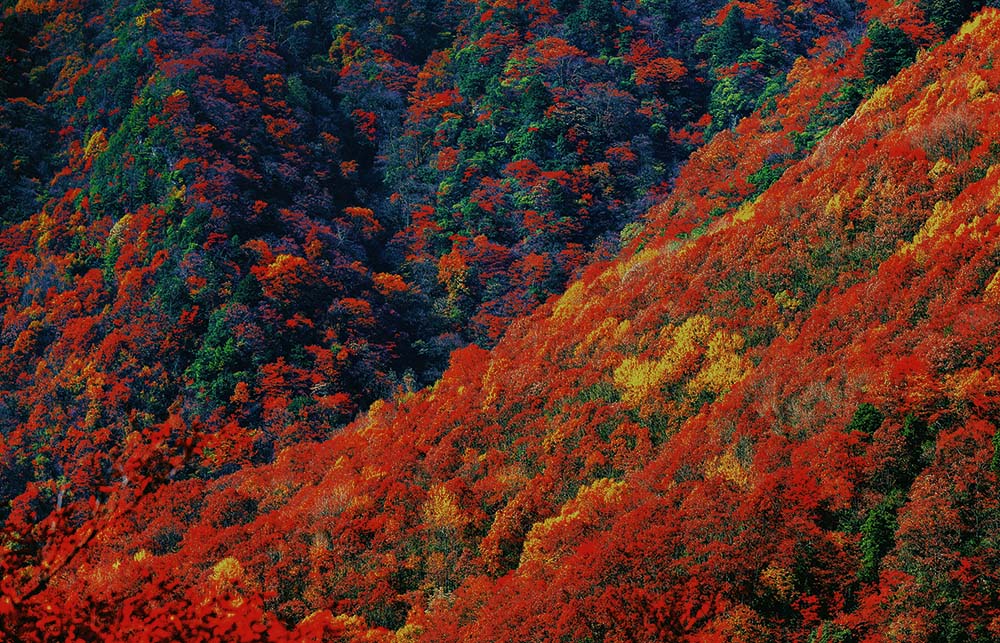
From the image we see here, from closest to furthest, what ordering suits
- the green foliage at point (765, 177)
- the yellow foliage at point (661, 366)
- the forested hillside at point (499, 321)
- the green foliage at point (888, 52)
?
the forested hillside at point (499, 321)
the yellow foliage at point (661, 366)
the green foliage at point (888, 52)
the green foliage at point (765, 177)

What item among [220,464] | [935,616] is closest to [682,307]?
[935,616]

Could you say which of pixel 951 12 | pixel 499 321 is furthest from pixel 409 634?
pixel 951 12

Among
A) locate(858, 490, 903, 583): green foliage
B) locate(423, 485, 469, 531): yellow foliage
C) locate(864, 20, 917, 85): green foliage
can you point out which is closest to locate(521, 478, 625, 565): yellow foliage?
locate(423, 485, 469, 531): yellow foliage

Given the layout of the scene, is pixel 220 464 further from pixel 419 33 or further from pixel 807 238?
pixel 419 33

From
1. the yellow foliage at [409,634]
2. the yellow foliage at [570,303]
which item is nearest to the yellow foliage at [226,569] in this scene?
the yellow foliage at [409,634]

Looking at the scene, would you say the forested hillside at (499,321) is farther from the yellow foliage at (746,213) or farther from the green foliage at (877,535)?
the yellow foliage at (746,213)
